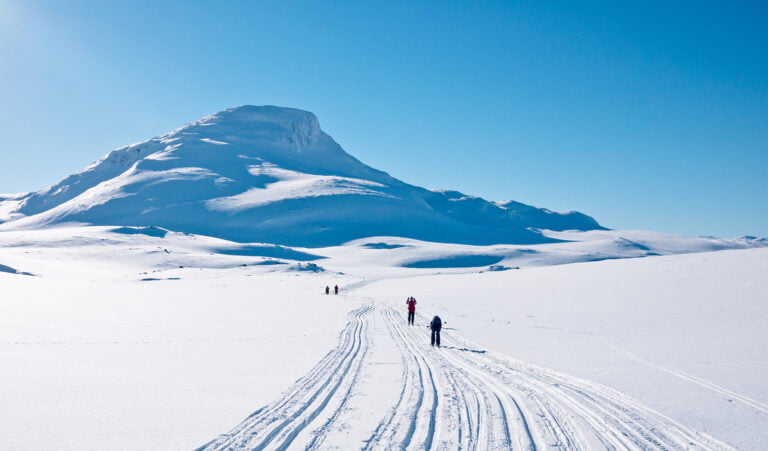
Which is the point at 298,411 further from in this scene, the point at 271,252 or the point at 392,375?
the point at 271,252

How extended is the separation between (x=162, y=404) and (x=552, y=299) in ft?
95.3

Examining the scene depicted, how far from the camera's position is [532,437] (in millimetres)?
8008

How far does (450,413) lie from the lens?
29.8 ft

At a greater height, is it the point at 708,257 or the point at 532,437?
the point at 708,257

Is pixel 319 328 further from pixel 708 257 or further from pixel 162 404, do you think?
pixel 708 257

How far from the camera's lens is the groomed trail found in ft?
25.0

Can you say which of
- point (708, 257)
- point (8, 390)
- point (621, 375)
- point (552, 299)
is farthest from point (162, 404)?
point (708, 257)

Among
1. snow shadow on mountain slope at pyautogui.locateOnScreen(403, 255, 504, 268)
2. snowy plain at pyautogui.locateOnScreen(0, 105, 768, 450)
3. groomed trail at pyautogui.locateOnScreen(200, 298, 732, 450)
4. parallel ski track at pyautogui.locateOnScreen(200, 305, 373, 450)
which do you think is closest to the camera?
parallel ski track at pyautogui.locateOnScreen(200, 305, 373, 450)

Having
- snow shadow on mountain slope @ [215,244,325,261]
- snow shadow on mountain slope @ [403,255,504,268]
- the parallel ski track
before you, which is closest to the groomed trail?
the parallel ski track

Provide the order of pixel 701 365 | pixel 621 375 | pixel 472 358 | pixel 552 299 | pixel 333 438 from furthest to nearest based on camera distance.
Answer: pixel 552 299 → pixel 472 358 → pixel 701 365 → pixel 621 375 → pixel 333 438

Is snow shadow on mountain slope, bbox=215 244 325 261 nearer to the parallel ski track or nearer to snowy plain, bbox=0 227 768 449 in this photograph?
snowy plain, bbox=0 227 768 449

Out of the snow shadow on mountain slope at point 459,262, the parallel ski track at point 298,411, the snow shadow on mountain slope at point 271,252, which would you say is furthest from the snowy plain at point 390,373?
the snow shadow on mountain slope at point 271,252

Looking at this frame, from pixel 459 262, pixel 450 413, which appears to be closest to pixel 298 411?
pixel 450 413

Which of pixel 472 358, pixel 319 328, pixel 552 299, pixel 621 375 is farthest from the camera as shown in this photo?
pixel 552 299
